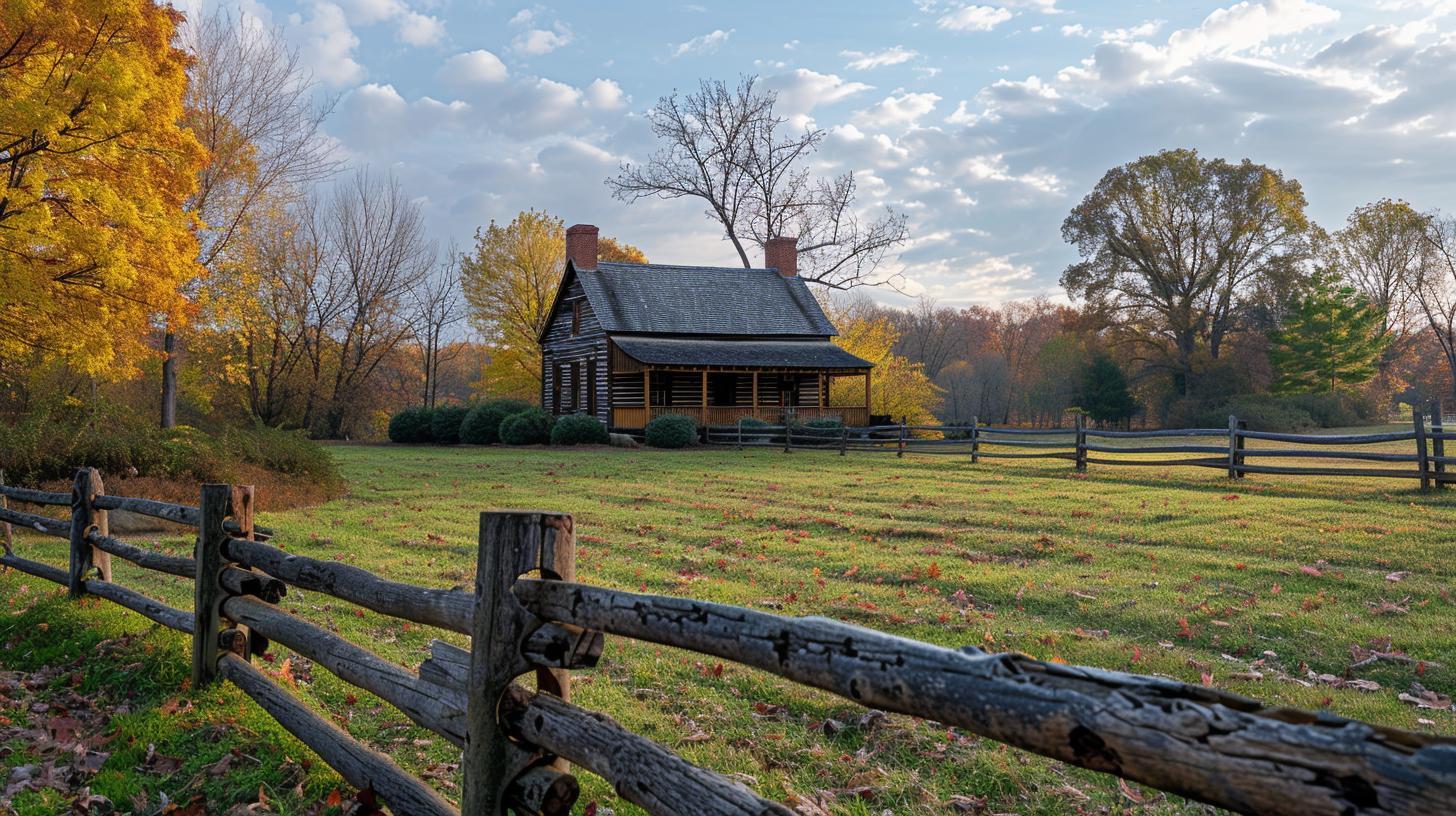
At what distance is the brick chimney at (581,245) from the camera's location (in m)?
38.1

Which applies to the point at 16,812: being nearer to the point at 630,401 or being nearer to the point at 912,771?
the point at 912,771

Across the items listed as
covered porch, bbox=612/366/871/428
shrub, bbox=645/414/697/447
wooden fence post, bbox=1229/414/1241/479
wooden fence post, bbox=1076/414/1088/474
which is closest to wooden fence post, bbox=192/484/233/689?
wooden fence post, bbox=1229/414/1241/479

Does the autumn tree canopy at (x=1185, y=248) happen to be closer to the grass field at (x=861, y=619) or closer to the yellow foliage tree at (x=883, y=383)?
the yellow foliage tree at (x=883, y=383)

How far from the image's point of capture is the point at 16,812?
424 cm

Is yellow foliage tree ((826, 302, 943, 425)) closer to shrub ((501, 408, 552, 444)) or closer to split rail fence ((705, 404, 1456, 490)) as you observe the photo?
split rail fence ((705, 404, 1456, 490))

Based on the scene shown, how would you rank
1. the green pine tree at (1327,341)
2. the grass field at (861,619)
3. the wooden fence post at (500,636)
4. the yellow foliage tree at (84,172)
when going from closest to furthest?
the wooden fence post at (500,636) < the grass field at (861,619) < the yellow foliage tree at (84,172) < the green pine tree at (1327,341)

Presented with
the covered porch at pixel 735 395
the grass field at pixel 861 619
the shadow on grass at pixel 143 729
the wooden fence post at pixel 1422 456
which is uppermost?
the covered porch at pixel 735 395

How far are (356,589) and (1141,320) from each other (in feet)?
174

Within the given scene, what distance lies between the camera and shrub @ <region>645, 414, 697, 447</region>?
31062 mm

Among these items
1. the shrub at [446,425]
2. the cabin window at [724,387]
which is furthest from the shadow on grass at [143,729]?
the cabin window at [724,387]

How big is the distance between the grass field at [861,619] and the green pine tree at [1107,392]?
37.4 meters

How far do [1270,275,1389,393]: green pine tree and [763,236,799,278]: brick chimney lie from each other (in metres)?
25.8

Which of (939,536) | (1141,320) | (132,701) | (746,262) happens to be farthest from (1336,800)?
(1141,320)

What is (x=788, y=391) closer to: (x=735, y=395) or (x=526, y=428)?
(x=735, y=395)
